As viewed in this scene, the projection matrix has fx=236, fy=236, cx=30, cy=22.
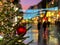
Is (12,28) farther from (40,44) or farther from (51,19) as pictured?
(40,44)

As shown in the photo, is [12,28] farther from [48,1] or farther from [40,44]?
[40,44]

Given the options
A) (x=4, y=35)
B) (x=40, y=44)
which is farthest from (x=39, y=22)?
(x=4, y=35)

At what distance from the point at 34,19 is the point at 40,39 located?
13.0 inches

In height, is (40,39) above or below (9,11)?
below

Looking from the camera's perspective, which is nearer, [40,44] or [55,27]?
[55,27]

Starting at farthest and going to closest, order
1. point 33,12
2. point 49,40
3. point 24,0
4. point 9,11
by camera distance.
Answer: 1. point 49,40
2. point 33,12
3. point 24,0
4. point 9,11

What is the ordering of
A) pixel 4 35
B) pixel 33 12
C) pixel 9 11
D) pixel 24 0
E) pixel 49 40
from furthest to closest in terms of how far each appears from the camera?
pixel 49 40, pixel 33 12, pixel 24 0, pixel 9 11, pixel 4 35

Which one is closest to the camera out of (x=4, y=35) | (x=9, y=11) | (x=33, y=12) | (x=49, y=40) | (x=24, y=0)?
(x=4, y=35)

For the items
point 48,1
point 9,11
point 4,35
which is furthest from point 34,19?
point 4,35

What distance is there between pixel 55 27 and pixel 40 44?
333 mm

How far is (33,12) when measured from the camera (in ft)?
8.46

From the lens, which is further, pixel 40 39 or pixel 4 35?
pixel 40 39

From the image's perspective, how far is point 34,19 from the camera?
103 inches

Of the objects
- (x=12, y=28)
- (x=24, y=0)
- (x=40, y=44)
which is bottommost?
(x=40, y=44)
